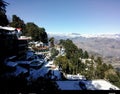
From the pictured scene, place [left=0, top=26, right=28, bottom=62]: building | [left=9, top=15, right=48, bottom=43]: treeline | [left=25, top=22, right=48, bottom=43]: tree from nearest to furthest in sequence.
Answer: [left=0, top=26, right=28, bottom=62]: building → [left=9, top=15, right=48, bottom=43]: treeline → [left=25, top=22, right=48, bottom=43]: tree

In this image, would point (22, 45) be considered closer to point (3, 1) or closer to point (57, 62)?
point (57, 62)

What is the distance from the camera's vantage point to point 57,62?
55.3m

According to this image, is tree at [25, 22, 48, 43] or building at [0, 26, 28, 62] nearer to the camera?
building at [0, 26, 28, 62]

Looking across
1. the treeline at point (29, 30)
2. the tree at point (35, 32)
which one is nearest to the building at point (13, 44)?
the treeline at point (29, 30)

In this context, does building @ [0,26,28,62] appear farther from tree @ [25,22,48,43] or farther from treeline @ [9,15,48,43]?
tree @ [25,22,48,43]

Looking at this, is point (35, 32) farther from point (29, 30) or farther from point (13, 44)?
point (13, 44)

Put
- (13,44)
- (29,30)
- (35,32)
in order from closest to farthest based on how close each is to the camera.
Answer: (13,44) < (29,30) < (35,32)

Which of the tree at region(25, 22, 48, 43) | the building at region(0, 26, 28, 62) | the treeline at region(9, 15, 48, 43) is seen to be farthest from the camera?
the tree at region(25, 22, 48, 43)

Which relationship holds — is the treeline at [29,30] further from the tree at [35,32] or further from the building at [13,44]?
the building at [13,44]

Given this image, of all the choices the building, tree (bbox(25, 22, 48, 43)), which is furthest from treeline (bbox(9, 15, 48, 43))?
the building

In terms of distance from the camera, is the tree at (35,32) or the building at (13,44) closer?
the building at (13,44)

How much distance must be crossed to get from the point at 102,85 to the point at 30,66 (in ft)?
65.4

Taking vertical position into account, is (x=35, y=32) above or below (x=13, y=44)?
above

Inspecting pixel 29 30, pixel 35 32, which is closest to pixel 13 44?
pixel 29 30
